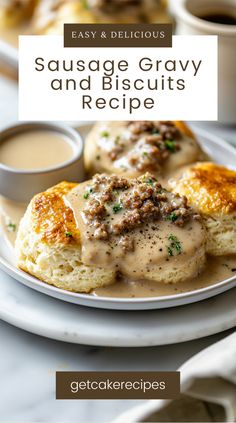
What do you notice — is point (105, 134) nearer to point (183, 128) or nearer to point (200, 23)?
point (183, 128)

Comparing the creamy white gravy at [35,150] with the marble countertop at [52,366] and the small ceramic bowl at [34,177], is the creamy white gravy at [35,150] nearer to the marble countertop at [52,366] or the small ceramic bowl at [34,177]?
the small ceramic bowl at [34,177]

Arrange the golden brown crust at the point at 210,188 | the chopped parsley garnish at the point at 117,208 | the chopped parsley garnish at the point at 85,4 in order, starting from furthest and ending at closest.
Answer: the chopped parsley garnish at the point at 85,4
the golden brown crust at the point at 210,188
the chopped parsley garnish at the point at 117,208

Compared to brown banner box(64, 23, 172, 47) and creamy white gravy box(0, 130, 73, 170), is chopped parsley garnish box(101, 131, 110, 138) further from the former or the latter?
brown banner box(64, 23, 172, 47)

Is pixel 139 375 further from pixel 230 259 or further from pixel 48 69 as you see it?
pixel 48 69

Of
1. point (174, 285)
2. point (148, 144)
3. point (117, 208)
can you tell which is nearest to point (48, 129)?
point (148, 144)

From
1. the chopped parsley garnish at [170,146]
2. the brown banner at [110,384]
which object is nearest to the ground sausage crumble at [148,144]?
the chopped parsley garnish at [170,146]

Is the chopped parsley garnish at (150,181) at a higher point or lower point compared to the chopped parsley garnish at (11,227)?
higher

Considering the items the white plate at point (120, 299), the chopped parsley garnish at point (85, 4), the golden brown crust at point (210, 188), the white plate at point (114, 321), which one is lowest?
the white plate at point (114, 321)
